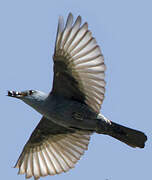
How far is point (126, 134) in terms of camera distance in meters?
10.8

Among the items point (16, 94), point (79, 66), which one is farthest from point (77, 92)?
point (16, 94)

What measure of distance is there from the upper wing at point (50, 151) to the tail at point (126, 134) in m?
1.18

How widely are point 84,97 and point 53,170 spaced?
89.3 inches

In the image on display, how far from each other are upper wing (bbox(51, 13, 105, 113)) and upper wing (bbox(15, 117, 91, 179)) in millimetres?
1287

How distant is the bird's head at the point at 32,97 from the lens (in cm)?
1041

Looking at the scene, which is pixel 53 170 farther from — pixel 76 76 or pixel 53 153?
pixel 76 76

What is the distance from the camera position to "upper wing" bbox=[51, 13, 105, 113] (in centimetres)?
1023

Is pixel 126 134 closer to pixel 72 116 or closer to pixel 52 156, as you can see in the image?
pixel 72 116

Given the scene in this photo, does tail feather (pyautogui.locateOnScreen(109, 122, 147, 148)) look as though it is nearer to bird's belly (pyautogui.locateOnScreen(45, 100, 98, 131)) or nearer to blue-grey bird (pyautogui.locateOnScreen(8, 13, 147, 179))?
blue-grey bird (pyautogui.locateOnScreen(8, 13, 147, 179))

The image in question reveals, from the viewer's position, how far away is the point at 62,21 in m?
9.74

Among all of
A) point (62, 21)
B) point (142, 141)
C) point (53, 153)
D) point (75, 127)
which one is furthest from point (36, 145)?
point (62, 21)

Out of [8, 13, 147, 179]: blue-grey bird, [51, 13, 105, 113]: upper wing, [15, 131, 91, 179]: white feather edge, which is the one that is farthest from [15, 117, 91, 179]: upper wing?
[51, 13, 105, 113]: upper wing

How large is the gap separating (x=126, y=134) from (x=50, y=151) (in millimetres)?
2256

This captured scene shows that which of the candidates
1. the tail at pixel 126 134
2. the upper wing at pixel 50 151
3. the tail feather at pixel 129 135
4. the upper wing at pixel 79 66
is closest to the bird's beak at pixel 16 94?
the upper wing at pixel 79 66
